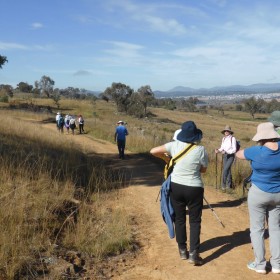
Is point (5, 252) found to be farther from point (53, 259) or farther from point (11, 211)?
point (11, 211)

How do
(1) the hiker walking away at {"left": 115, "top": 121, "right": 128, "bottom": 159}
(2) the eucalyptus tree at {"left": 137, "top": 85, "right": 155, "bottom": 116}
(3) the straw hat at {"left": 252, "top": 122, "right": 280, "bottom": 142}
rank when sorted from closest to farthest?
(3) the straw hat at {"left": 252, "top": 122, "right": 280, "bottom": 142} → (1) the hiker walking away at {"left": 115, "top": 121, "right": 128, "bottom": 159} → (2) the eucalyptus tree at {"left": 137, "top": 85, "right": 155, "bottom": 116}

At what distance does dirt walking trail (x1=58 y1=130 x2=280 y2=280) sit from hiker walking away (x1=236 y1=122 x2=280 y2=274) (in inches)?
15.3

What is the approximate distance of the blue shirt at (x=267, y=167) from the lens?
485cm

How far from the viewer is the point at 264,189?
16.1 feet

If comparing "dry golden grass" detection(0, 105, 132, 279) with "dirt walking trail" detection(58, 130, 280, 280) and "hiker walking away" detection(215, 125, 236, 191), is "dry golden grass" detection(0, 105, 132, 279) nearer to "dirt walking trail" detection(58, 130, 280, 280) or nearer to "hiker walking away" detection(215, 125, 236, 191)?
"dirt walking trail" detection(58, 130, 280, 280)

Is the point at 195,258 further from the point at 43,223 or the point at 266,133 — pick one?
the point at 43,223

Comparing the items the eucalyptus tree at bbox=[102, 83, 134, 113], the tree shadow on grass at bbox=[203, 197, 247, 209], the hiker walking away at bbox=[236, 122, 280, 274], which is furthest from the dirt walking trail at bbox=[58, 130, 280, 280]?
the eucalyptus tree at bbox=[102, 83, 134, 113]

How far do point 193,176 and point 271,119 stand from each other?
1.58 metres

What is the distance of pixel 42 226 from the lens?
6172 millimetres

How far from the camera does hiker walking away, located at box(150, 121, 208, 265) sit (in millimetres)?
5297

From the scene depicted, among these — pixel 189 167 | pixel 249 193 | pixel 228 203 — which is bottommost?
pixel 228 203

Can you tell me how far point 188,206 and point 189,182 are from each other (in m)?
0.37

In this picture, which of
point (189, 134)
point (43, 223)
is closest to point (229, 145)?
point (189, 134)

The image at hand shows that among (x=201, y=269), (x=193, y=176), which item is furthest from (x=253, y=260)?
(x=193, y=176)
